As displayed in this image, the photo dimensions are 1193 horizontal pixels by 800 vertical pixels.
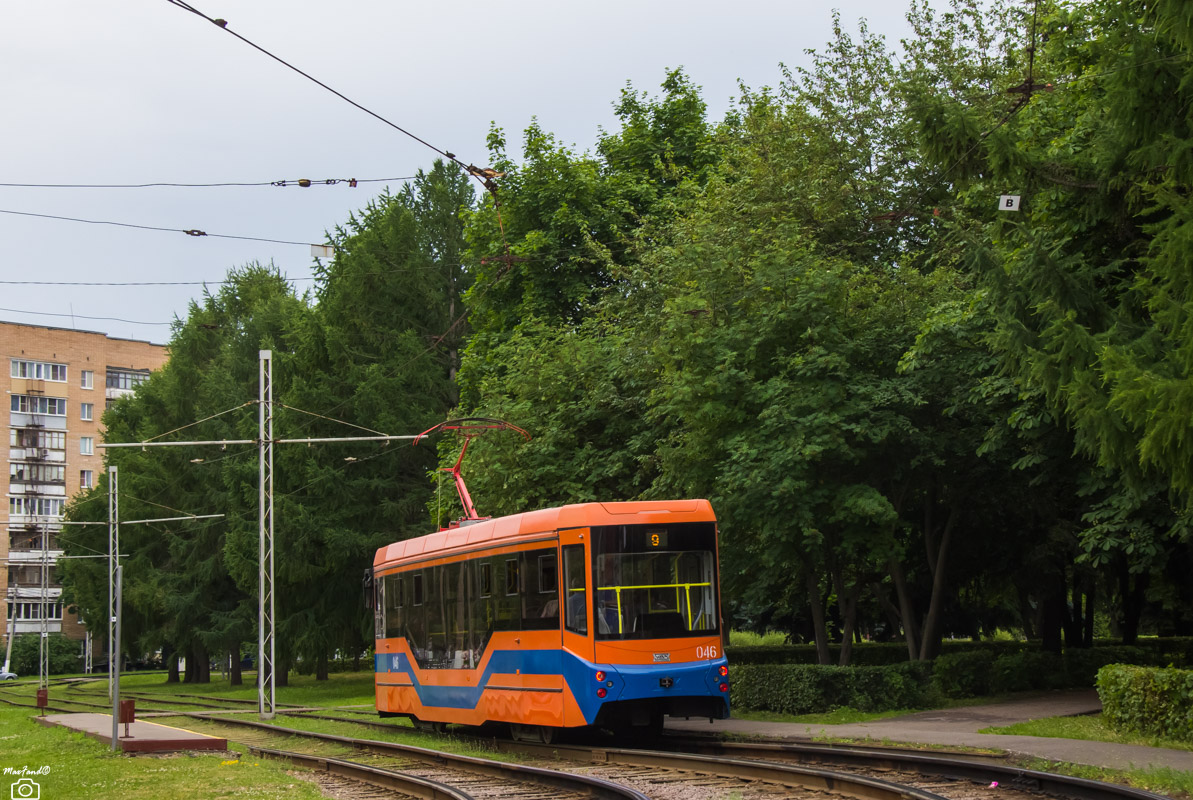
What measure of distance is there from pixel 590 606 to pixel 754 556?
23.6ft

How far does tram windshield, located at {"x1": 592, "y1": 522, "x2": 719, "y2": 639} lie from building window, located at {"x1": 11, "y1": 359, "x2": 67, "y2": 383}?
104 m

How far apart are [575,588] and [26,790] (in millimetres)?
7002

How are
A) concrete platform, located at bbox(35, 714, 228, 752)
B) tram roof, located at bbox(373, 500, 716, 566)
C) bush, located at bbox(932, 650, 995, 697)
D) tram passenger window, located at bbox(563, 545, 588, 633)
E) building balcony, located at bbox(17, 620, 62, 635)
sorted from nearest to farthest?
1. tram passenger window, located at bbox(563, 545, 588, 633)
2. tram roof, located at bbox(373, 500, 716, 566)
3. concrete platform, located at bbox(35, 714, 228, 752)
4. bush, located at bbox(932, 650, 995, 697)
5. building balcony, located at bbox(17, 620, 62, 635)

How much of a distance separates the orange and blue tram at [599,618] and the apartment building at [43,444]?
9391 cm

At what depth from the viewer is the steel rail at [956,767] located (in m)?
10.5

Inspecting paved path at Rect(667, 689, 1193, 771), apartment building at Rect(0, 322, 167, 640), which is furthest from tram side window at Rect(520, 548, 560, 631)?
apartment building at Rect(0, 322, 167, 640)

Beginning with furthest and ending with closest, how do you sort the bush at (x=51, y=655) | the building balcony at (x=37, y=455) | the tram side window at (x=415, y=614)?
the building balcony at (x=37, y=455), the bush at (x=51, y=655), the tram side window at (x=415, y=614)

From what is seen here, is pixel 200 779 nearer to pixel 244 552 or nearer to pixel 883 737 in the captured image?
pixel 883 737

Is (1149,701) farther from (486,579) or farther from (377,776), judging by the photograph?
(377,776)

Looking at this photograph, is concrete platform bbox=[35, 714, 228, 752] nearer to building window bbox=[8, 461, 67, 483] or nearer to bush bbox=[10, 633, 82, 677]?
bush bbox=[10, 633, 82, 677]

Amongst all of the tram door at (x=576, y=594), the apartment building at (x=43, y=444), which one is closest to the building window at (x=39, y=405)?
the apartment building at (x=43, y=444)

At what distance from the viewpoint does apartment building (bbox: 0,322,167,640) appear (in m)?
105

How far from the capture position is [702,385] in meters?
22.1

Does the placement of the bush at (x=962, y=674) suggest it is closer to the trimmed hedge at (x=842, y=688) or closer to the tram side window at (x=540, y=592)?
the trimmed hedge at (x=842, y=688)
